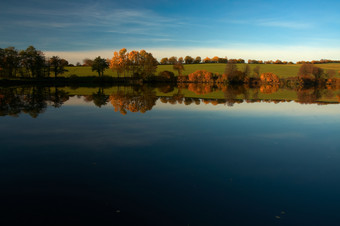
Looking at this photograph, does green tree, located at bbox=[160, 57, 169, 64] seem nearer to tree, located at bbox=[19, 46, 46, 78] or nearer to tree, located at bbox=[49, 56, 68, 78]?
tree, located at bbox=[49, 56, 68, 78]

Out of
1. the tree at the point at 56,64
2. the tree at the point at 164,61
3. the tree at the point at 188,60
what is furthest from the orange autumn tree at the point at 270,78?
the tree at the point at 164,61

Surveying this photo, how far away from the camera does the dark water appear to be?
623cm

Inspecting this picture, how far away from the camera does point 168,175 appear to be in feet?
27.7

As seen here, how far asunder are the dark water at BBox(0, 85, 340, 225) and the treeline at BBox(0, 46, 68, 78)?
6618 centimetres

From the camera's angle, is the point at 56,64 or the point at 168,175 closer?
the point at 168,175

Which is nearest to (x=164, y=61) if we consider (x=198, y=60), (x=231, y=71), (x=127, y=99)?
(x=198, y=60)

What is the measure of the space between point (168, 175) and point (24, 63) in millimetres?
81218

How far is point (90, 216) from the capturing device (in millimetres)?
6090

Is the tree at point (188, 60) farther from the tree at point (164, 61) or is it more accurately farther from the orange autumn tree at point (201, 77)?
the orange autumn tree at point (201, 77)

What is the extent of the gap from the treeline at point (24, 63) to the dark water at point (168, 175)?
66.2 metres

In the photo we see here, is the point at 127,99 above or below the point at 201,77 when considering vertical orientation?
below

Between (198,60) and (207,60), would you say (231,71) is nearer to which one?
(198,60)

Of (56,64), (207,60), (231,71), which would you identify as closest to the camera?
(56,64)

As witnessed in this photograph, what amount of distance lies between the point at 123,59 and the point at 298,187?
84229 millimetres
